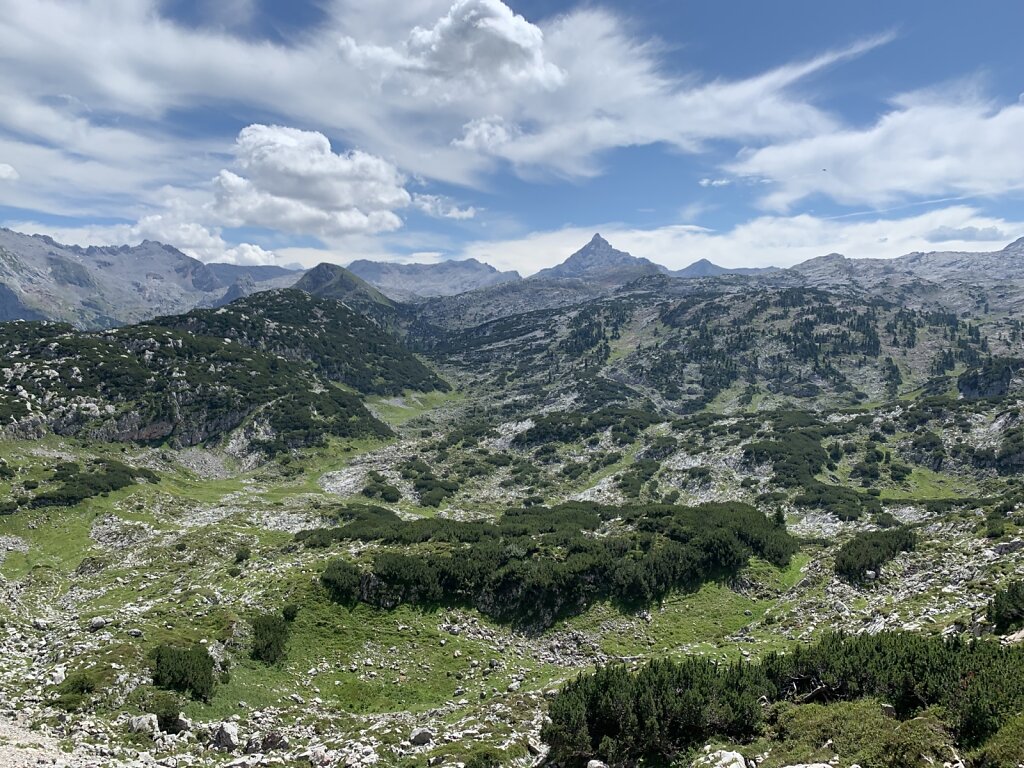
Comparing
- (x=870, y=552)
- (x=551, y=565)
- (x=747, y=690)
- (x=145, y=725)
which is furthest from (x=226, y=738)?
(x=870, y=552)

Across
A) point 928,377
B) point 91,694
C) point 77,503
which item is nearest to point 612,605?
point 91,694

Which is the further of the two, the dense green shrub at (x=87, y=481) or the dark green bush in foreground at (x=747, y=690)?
the dense green shrub at (x=87, y=481)

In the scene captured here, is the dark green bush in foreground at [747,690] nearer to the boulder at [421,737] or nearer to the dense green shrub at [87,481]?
the boulder at [421,737]

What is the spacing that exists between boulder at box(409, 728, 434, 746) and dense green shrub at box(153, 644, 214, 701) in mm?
10558

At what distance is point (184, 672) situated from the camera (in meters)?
26.4

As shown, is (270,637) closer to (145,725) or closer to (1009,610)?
→ (145,725)

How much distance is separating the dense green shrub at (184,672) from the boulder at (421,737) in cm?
1056

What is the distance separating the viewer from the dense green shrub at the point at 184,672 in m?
25.9

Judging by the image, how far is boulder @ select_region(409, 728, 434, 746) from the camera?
23.5 m

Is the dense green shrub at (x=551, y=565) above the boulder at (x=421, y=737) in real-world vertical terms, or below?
above

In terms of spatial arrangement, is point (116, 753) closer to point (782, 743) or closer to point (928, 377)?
point (782, 743)

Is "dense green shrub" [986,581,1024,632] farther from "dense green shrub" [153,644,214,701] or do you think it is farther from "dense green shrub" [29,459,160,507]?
"dense green shrub" [29,459,160,507]

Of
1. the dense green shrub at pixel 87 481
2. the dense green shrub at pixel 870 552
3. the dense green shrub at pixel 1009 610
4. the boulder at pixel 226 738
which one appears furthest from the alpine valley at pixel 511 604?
the dense green shrub at pixel 1009 610

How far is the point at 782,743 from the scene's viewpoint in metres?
17.8
